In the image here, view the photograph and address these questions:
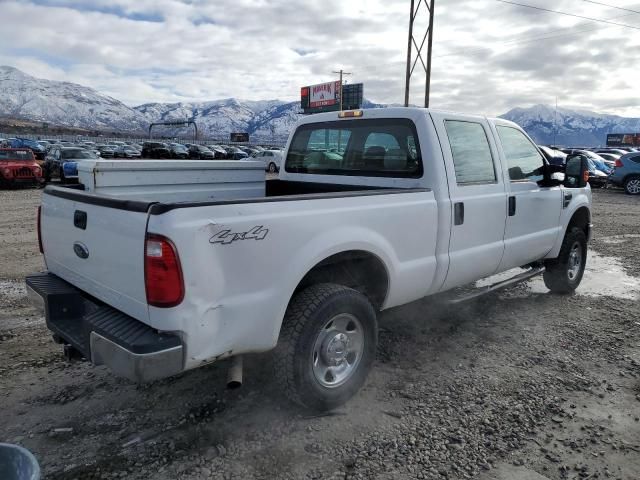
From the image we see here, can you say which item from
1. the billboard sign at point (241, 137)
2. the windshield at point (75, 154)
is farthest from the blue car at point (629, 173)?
the billboard sign at point (241, 137)

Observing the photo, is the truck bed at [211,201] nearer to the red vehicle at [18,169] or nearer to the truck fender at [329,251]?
the truck fender at [329,251]

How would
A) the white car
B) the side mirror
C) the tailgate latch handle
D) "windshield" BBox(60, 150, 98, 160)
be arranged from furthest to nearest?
the white car → "windshield" BBox(60, 150, 98, 160) → the side mirror → the tailgate latch handle

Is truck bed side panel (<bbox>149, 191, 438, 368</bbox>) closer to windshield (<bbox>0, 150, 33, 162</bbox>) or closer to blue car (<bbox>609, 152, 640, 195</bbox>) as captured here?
windshield (<bbox>0, 150, 33, 162</bbox>)

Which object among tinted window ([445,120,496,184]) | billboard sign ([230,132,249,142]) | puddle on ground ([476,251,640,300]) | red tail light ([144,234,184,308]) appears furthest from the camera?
billboard sign ([230,132,249,142])

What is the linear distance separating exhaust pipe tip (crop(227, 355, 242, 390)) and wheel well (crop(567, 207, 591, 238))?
4545 millimetres

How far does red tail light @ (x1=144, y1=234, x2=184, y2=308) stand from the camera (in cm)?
233

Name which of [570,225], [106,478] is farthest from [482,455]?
[570,225]

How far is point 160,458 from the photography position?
9.00 ft

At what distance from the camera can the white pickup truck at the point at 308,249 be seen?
242 cm

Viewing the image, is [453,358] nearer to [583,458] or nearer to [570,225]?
[583,458]

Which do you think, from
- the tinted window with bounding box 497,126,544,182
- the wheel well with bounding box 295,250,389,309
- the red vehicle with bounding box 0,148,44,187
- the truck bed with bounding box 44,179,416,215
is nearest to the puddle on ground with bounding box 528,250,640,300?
the tinted window with bounding box 497,126,544,182

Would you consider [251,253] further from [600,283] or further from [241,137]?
[241,137]

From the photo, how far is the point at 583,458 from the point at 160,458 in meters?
2.40

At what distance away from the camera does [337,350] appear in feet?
10.6
